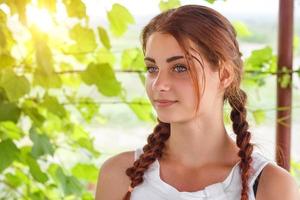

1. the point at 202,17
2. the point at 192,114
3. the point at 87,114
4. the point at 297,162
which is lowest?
the point at 297,162

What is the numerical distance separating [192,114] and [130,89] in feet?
2.39

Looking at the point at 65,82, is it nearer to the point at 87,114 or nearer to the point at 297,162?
the point at 87,114

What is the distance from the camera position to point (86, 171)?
1.58m

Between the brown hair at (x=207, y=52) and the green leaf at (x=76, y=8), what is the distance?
12cm

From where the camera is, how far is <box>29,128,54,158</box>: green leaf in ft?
4.73

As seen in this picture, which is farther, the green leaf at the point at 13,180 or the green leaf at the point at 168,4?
the green leaf at the point at 13,180

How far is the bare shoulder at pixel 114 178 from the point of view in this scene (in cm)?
120

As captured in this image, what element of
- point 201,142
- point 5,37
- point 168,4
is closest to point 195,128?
point 201,142

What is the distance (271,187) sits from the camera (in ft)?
3.65

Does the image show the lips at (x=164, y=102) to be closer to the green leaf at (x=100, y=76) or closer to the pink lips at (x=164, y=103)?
the pink lips at (x=164, y=103)

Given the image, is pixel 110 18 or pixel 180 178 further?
pixel 110 18

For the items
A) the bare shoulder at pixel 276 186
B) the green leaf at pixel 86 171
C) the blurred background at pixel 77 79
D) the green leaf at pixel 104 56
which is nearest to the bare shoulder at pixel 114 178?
the blurred background at pixel 77 79

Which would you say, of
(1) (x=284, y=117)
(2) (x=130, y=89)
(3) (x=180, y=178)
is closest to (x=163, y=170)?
(3) (x=180, y=178)

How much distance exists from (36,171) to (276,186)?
22.0 inches
